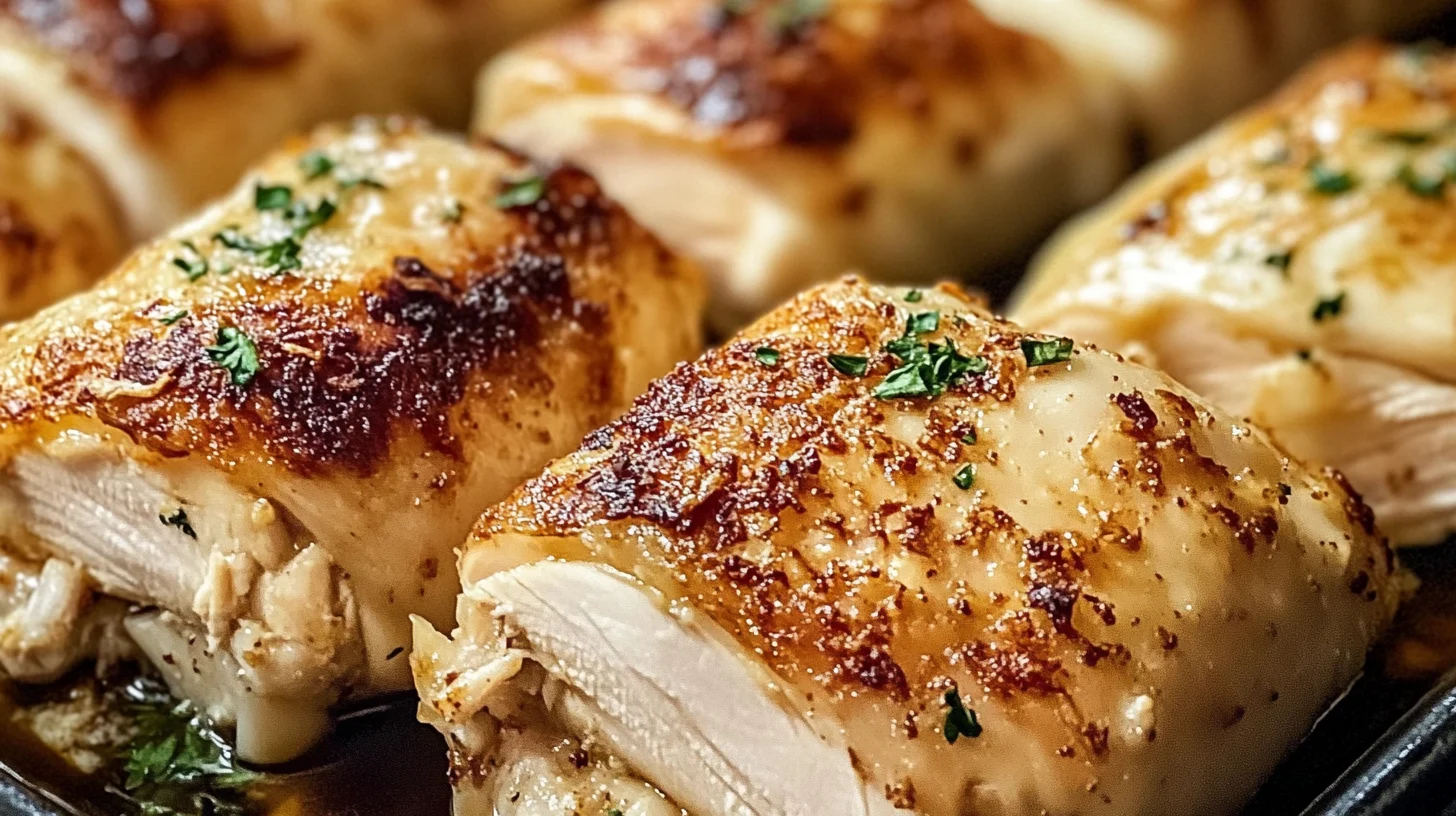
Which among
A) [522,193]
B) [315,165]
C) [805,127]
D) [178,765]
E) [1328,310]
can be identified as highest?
[315,165]

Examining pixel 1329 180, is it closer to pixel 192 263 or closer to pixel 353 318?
pixel 353 318

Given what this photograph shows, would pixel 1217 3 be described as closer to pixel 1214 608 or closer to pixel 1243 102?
pixel 1243 102

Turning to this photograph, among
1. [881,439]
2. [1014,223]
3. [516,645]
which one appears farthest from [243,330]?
[1014,223]

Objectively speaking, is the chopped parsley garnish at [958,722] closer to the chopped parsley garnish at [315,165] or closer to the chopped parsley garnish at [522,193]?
the chopped parsley garnish at [522,193]

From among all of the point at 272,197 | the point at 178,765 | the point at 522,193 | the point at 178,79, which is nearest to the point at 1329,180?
the point at 522,193

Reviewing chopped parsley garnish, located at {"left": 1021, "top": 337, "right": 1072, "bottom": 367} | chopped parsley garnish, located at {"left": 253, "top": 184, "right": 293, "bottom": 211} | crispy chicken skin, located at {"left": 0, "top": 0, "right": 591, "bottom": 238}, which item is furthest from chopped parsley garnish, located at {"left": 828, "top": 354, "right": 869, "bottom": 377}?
crispy chicken skin, located at {"left": 0, "top": 0, "right": 591, "bottom": 238}
